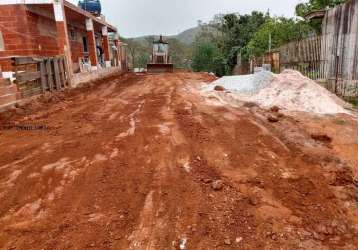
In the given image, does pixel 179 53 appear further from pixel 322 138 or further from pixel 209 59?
pixel 322 138

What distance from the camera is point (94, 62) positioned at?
1988cm

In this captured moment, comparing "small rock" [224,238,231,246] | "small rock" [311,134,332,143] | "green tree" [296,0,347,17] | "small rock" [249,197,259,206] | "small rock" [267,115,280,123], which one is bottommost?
"small rock" [224,238,231,246]

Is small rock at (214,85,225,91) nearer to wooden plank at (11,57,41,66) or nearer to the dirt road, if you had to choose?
the dirt road

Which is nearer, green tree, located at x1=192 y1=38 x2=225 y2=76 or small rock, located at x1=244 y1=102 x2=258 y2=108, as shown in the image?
small rock, located at x1=244 y1=102 x2=258 y2=108

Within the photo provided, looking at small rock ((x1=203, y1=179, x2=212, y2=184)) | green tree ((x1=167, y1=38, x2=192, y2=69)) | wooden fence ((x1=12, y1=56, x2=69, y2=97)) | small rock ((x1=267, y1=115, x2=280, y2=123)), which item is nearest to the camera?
small rock ((x1=203, y1=179, x2=212, y2=184))

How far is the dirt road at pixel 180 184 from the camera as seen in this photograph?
3.22 meters

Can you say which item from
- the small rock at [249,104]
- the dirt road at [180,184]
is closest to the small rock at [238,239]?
the dirt road at [180,184]

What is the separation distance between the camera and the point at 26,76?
10391 millimetres

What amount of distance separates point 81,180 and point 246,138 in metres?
3.39

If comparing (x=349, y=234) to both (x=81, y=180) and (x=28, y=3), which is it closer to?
(x=81, y=180)

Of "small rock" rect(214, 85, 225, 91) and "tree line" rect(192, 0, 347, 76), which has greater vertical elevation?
"tree line" rect(192, 0, 347, 76)

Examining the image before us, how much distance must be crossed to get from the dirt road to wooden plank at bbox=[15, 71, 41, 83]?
268 cm

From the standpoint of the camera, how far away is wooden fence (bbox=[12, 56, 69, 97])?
33.1 feet

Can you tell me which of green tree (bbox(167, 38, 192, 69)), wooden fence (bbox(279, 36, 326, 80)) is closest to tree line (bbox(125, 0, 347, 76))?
wooden fence (bbox(279, 36, 326, 80))
